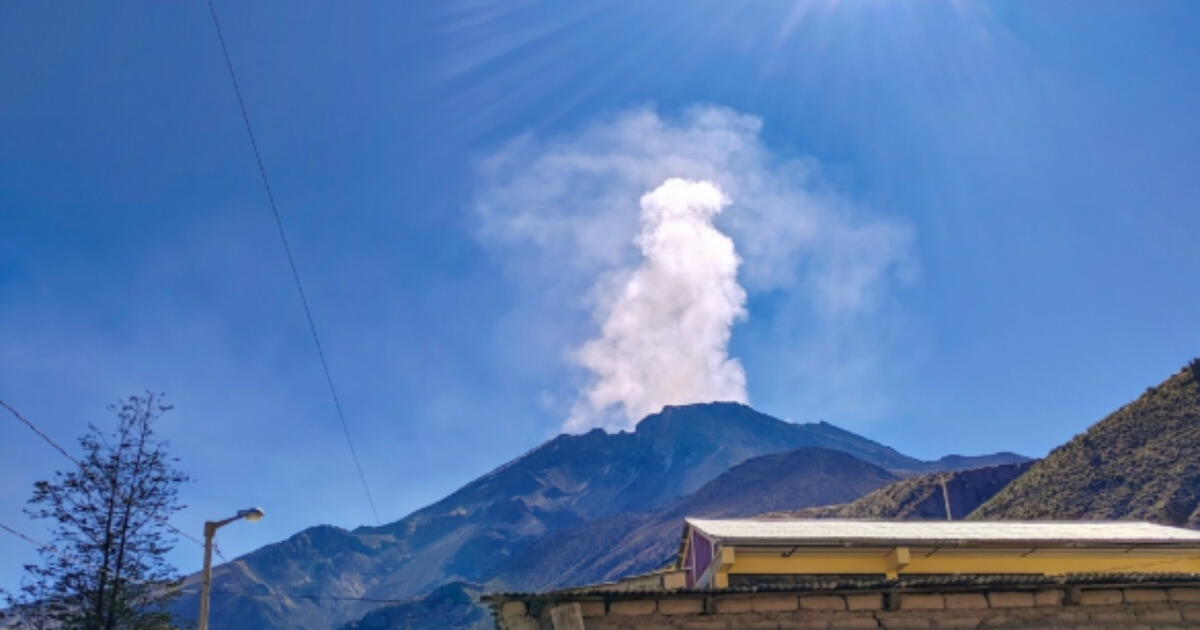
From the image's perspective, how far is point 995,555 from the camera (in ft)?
54.4

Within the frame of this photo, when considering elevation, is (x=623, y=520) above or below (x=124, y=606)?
above

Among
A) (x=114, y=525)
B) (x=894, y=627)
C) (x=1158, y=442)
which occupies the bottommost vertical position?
(x=894, y=627)

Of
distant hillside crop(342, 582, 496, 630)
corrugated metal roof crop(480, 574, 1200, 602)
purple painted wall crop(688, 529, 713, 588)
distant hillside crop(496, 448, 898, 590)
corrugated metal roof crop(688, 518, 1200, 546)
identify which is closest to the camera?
corrugated metal roof crop(480, 574, 1200, 602)

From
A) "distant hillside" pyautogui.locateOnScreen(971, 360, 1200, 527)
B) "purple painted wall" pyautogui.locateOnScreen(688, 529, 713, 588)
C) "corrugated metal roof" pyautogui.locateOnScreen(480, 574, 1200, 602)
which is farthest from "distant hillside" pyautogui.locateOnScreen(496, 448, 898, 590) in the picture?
"corrugated metal roof" pyautogui.locateOnScreen(480, 574, 1200, 602)

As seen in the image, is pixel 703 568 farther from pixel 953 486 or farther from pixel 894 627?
→ pixel 953 486

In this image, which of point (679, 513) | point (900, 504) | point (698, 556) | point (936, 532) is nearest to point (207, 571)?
point (698, 556)

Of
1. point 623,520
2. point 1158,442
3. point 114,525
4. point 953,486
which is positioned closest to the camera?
point 114,525

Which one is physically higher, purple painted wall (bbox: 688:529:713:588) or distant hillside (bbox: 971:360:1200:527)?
distant hillside (bbox: 971:360:1200:527)

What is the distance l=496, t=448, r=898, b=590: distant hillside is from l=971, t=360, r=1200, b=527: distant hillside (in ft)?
271

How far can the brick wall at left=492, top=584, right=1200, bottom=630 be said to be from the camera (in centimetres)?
1037

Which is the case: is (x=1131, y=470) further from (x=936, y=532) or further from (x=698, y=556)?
(x=698, y=556)

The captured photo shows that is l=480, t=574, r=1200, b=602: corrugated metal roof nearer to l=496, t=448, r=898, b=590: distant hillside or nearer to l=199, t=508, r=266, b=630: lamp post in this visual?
l=199, t=508, r=266, b=630: lamp post

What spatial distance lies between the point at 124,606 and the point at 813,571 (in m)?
17.2

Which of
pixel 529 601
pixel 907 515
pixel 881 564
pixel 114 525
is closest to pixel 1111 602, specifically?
pixel 881 564
